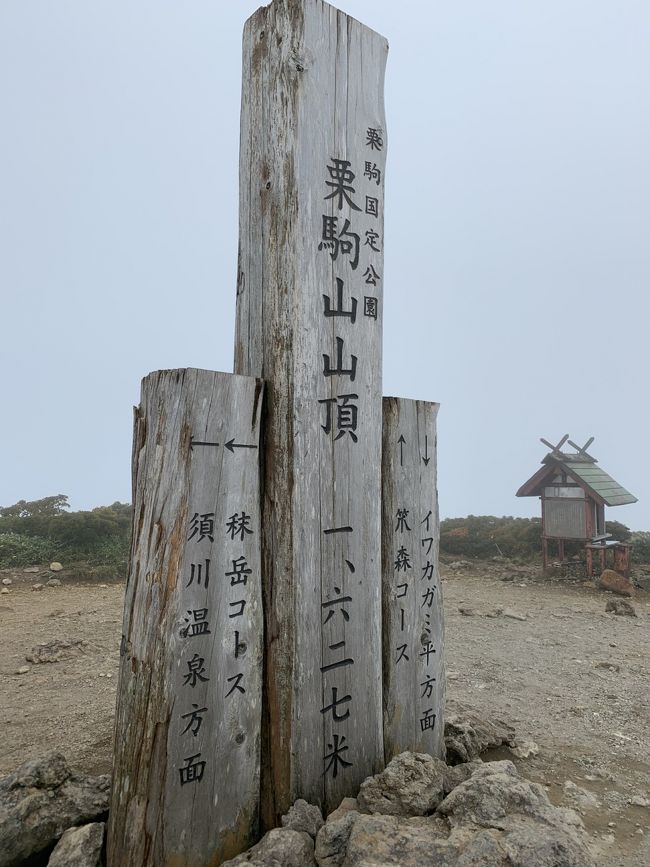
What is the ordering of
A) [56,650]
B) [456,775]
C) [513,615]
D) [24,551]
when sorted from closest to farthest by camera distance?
[456,775] < [56,650] < [513,615] < [24,551]

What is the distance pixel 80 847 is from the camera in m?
2.51

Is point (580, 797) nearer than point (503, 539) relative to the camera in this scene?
Yes

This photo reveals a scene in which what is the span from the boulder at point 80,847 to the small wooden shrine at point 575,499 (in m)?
9.29

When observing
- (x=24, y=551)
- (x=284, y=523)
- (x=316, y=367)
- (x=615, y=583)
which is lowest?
(x=615, y=583)

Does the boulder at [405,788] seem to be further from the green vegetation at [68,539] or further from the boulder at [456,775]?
the green vegetation at [68,539]

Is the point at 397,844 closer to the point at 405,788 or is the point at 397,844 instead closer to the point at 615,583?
the point at 405,788

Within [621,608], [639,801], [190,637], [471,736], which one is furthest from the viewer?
[621,608]

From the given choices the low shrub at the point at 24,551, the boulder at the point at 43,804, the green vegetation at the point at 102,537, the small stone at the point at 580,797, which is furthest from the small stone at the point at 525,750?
A: the low shrub at the point at 24,551

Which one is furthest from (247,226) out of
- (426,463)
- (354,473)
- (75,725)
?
(75,725)

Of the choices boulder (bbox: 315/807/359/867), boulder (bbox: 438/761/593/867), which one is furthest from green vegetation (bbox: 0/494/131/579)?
boulder (bbox: 438/761/593/867)

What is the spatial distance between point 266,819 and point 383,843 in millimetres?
674

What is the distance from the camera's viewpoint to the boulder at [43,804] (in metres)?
2.59

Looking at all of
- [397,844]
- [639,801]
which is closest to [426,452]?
[397,844]

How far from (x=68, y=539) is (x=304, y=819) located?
8.67m
